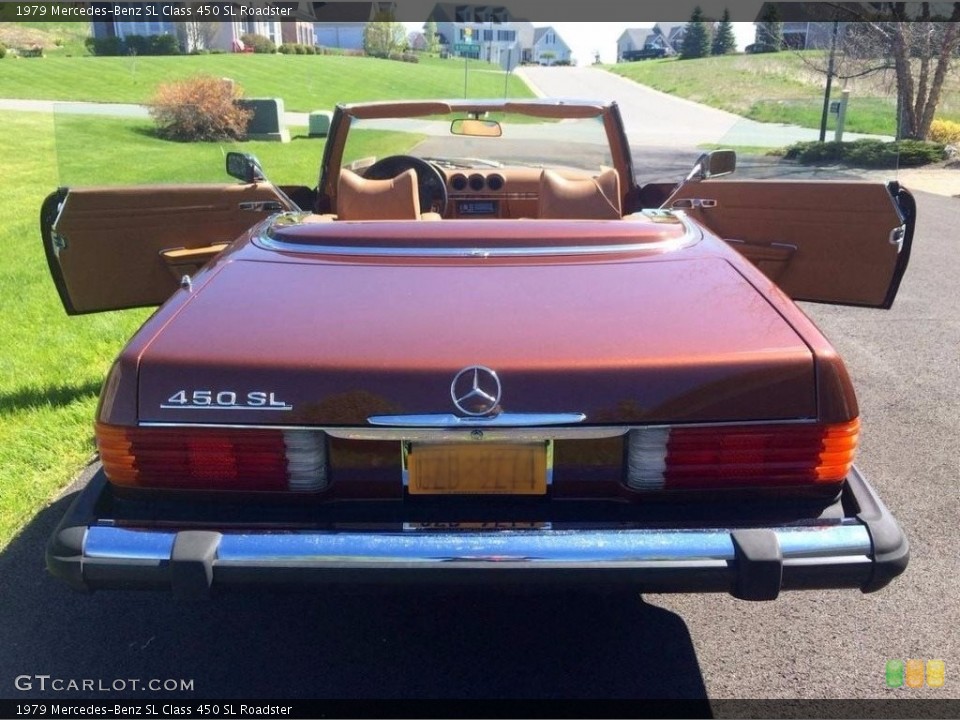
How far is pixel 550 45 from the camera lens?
109 metres

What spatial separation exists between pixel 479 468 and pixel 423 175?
2664mm

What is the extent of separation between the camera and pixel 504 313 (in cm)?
232

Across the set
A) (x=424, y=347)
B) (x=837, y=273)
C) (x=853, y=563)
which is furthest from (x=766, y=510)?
(x=837, y=273)

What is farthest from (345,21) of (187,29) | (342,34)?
(187,29)

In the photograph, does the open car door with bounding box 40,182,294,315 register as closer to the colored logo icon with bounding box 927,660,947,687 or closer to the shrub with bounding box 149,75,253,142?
the shrub with bounding box 149,75,253,142

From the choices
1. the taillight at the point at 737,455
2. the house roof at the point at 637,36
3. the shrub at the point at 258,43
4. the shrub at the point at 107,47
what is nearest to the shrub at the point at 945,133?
the taillight at the point at 737,455

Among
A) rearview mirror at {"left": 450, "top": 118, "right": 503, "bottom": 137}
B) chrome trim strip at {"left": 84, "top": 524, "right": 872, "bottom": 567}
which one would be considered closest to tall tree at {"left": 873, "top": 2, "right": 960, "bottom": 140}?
rearview mirror at {"left": 450, "top": 118, "right": 503, "bottom": 137}

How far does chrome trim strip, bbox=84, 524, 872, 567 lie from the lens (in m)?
2.04

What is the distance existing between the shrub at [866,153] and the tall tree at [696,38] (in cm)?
6593

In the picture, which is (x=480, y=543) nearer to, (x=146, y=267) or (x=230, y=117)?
(x=146, y=267)

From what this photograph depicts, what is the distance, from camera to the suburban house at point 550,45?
326 feet

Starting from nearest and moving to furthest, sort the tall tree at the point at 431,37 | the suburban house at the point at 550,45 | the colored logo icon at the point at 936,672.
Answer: the colored logo icon at the point at 936,672 → the tall tree at the point at 431,37 → the suburban house at the point at 550,45

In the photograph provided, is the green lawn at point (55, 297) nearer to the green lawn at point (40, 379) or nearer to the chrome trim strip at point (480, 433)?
the green lawn at point (40, 379)

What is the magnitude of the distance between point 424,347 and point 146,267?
2394 millimetres
